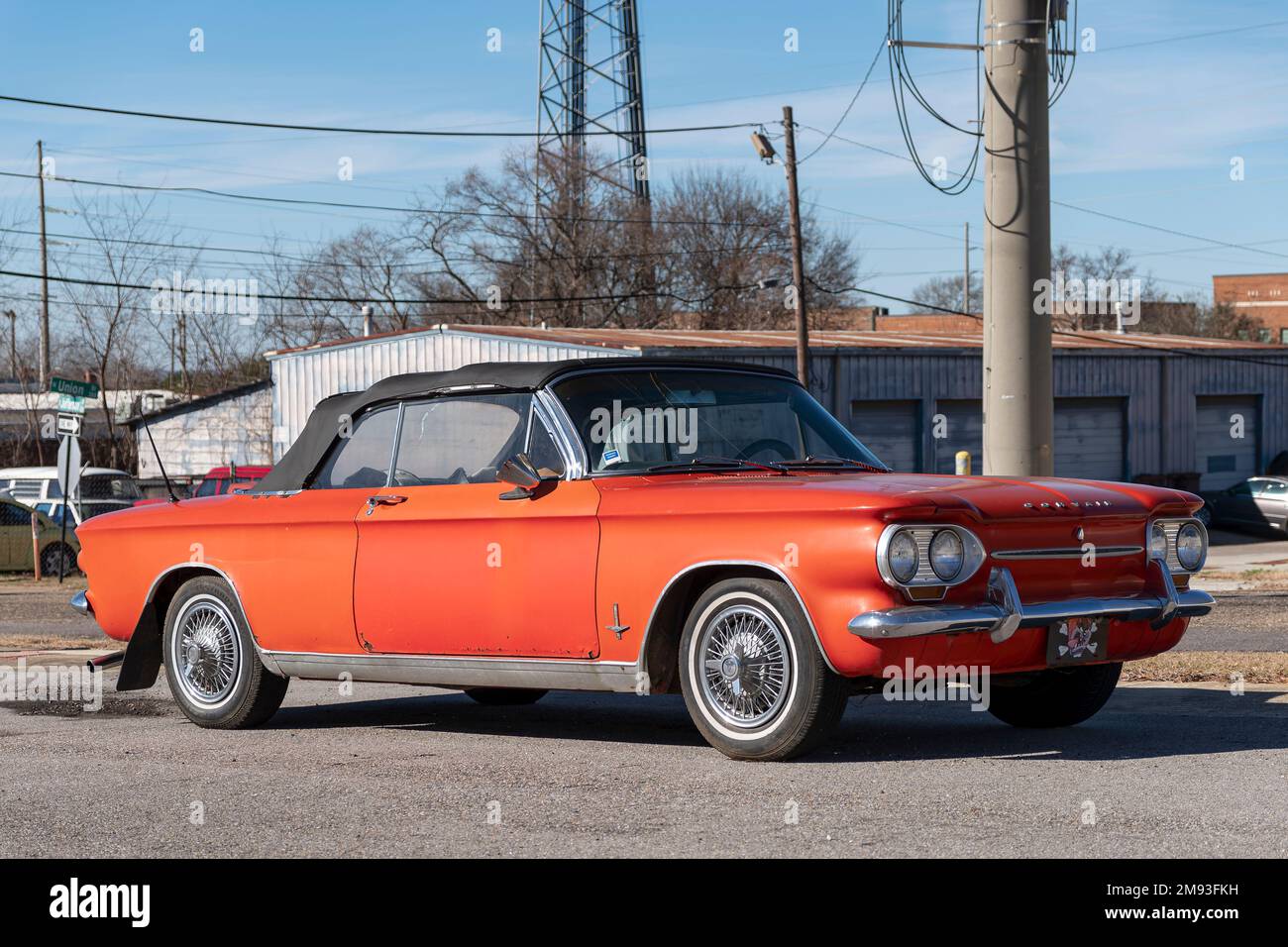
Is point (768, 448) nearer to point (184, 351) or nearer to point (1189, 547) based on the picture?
point (1189, 547)

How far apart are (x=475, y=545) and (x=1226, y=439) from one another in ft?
122

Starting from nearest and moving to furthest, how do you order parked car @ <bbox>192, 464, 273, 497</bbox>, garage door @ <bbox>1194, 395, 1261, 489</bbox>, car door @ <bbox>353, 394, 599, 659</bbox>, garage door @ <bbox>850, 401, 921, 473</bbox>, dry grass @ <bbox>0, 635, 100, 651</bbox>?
car door @ <bbox>353, 394, 599, 659</bbox>
dry grass @ <bbox>0, 635, 100, 651</bbox>
parked car @ <bbox>192, 464, 273, 497</bbox>
garage door @ <bbox>850, 401, 921, 473</bbox>
garage door @ <bbox>1194, 395, 1261, 489</bbox>

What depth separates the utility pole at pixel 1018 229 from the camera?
12.8 meters

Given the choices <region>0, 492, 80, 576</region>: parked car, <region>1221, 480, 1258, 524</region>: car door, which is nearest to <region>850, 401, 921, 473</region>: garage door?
<region>1221, 480, 1258, 524</region>: car door

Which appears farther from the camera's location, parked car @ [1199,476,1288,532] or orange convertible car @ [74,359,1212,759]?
parked car @ [1199,476,1288,532]

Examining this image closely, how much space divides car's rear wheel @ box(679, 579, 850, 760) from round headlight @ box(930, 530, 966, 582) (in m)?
0.55

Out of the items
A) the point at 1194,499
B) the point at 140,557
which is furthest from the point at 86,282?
the point at 1194,499

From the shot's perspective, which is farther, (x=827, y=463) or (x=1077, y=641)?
(x=827, y=463)

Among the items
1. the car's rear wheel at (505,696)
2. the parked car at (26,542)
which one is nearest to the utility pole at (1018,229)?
the car's rear wheel at (505,696)

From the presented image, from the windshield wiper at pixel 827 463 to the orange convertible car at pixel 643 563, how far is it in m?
0.03

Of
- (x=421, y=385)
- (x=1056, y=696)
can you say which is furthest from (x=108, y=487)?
(x=1056, y=696)

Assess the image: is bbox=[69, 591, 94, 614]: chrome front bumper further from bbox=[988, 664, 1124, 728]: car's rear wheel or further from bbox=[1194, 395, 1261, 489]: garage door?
bbox=[1194, 395, 1261, 489]: garage door

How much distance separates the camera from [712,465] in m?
7.39

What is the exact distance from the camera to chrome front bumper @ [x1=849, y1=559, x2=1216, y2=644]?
6168mm
